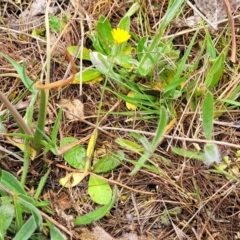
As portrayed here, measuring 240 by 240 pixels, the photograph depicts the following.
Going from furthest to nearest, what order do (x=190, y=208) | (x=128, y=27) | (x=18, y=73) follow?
(x=128, y=27), (x=18, y=73), (x=190, y=208)

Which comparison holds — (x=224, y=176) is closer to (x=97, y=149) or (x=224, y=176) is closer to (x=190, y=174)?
(x=190, y=174)

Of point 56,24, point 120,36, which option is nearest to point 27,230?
point 120,36

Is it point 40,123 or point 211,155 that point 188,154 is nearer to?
point 211,155

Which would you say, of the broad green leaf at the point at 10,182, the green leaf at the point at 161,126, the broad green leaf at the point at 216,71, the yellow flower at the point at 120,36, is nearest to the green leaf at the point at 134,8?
the yellow flower at the point at 120,36

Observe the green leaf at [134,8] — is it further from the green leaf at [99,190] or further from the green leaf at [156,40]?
the green leaf at [99,190]

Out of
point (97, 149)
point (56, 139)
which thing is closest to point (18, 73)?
point (56, 139)

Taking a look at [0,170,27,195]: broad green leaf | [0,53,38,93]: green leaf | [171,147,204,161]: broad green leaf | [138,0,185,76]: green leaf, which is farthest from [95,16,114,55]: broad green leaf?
[0,170,27,195]: broad green leaf
